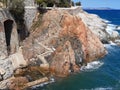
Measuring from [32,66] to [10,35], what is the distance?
22.6 feet

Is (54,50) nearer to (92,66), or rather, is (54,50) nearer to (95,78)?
(92,66)

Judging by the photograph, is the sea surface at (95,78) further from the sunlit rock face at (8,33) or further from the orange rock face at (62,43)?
the sunlit rock face at (8,33)

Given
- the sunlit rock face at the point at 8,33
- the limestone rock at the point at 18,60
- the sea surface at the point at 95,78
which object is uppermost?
the sunlit rock face at the point at 8,33

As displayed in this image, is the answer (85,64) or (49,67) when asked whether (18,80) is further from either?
(85,64)

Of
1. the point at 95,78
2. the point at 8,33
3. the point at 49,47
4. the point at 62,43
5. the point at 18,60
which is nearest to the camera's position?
the point at 95,78

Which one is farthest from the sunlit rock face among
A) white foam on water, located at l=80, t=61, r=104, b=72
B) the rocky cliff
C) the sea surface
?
white foam on water, located at l=80, t=61, r=104, b=72

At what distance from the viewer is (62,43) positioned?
66312 millimetres

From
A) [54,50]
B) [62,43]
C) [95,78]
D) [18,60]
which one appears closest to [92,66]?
[95,78]

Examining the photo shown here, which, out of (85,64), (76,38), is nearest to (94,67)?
(85,64)

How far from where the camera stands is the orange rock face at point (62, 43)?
210ft

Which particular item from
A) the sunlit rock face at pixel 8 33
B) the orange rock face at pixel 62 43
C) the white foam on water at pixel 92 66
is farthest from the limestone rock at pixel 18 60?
the white foam on water at pixel 92 66

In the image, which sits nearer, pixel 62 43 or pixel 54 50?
pixel 54 50

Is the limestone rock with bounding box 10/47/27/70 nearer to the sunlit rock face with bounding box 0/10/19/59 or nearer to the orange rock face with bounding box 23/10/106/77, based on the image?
the sunlit rock face with bounding box 0/10/19/59

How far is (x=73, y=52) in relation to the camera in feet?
218
